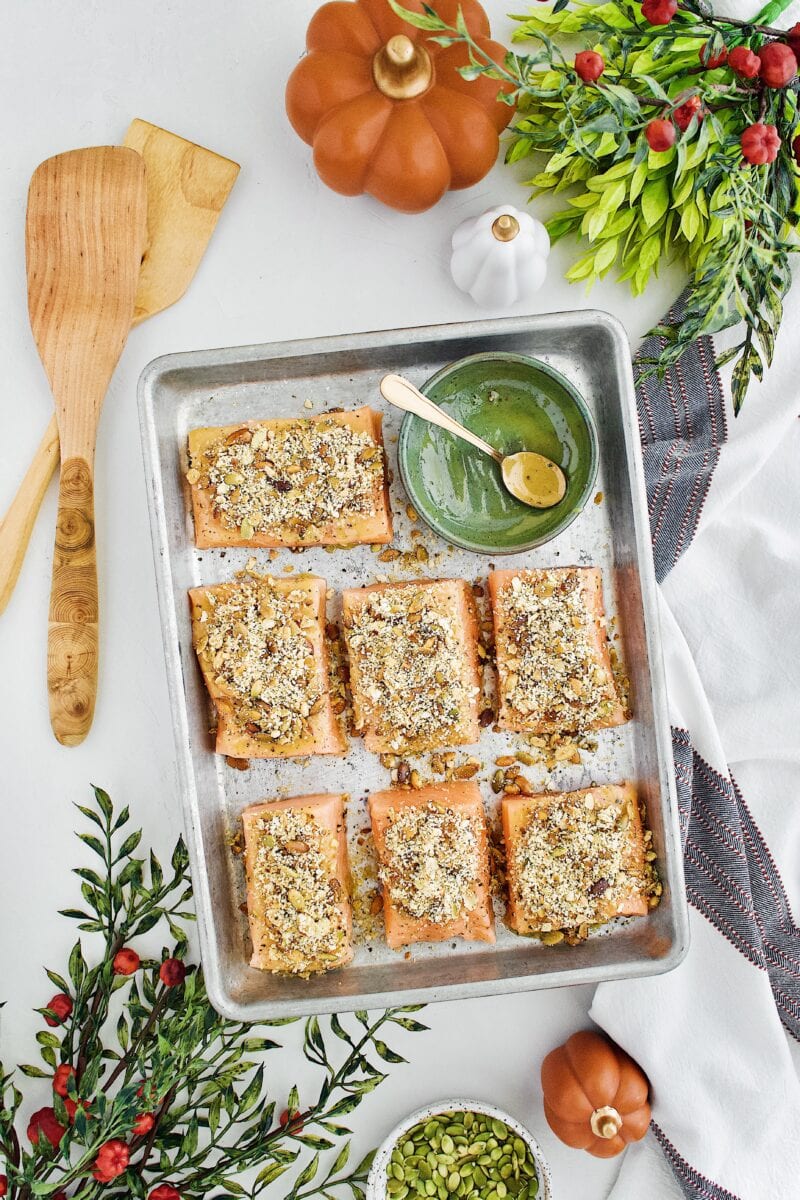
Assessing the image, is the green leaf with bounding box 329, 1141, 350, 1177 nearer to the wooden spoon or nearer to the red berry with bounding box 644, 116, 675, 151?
the wooden spoon

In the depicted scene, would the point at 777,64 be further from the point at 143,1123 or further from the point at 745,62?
the point at 143,1123

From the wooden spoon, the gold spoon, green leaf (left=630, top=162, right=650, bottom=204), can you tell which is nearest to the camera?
green leaf (left=630, top=162, right=650, bottom=204)

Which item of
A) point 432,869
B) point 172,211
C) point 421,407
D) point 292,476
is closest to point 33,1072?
point 432,869

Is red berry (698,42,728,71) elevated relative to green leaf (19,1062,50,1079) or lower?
elevated

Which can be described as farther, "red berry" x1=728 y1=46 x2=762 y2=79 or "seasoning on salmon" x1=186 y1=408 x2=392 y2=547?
"seasoning on salmon" x1=186 y1=408 x2=392 y2=547

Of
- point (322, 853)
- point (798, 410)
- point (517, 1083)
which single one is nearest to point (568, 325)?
point (798, 410)

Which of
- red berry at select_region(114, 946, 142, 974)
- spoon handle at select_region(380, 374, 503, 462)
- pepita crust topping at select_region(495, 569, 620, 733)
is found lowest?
red berry at select_region(114, 946, 142, 974)

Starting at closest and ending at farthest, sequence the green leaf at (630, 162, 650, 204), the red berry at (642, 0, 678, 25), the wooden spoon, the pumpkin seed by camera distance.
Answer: the red berry at (642, 0, 678, 25), the green leaf at (630, 162, 650, 204), the wooden spoon, the pumpkin seed

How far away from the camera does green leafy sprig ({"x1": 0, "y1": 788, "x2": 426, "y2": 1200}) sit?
2355 millimetres

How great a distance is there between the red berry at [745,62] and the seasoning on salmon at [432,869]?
1.91 metres

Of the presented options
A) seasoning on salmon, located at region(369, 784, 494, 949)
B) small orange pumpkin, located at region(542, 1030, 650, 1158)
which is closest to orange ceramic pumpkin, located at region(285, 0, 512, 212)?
seasoning on salmon, located at region(369, 784, 494, 949)

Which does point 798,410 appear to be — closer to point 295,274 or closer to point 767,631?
point 767,631

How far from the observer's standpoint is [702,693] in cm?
279

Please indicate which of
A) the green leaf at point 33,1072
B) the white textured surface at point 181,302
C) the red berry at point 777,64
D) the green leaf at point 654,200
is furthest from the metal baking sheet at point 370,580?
the red berry at point 777,64
